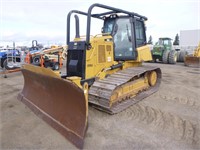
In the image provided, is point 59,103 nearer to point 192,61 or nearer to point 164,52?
point 192,61

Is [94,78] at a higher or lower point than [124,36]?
lower

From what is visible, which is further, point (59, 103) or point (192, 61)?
point (192, 61)

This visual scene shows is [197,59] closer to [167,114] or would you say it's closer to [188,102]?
[188,102]

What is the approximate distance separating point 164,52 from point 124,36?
11310 millimetres

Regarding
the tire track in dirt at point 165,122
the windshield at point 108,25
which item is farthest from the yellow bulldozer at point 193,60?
the tire track in dirt at point 165,122

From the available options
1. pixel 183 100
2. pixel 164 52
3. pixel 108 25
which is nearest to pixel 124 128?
pixel 183 100

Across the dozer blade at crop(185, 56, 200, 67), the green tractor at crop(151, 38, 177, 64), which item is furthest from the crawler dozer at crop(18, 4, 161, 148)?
the green tractor at crop(151, 38, 177, 64)

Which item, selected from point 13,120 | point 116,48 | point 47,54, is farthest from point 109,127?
point 47,54

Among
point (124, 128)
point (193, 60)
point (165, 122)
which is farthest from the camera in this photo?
point (193, 60)

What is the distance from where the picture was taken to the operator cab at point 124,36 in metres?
5.64

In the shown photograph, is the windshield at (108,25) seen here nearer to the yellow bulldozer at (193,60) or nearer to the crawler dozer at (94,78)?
the crawler dozer at (94,78)

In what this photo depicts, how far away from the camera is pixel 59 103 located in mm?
3992

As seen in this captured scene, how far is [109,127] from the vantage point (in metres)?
3.92

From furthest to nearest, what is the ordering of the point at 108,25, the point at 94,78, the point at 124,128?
the point at 108,25 < the point at 94,78 < the point at 124,128
